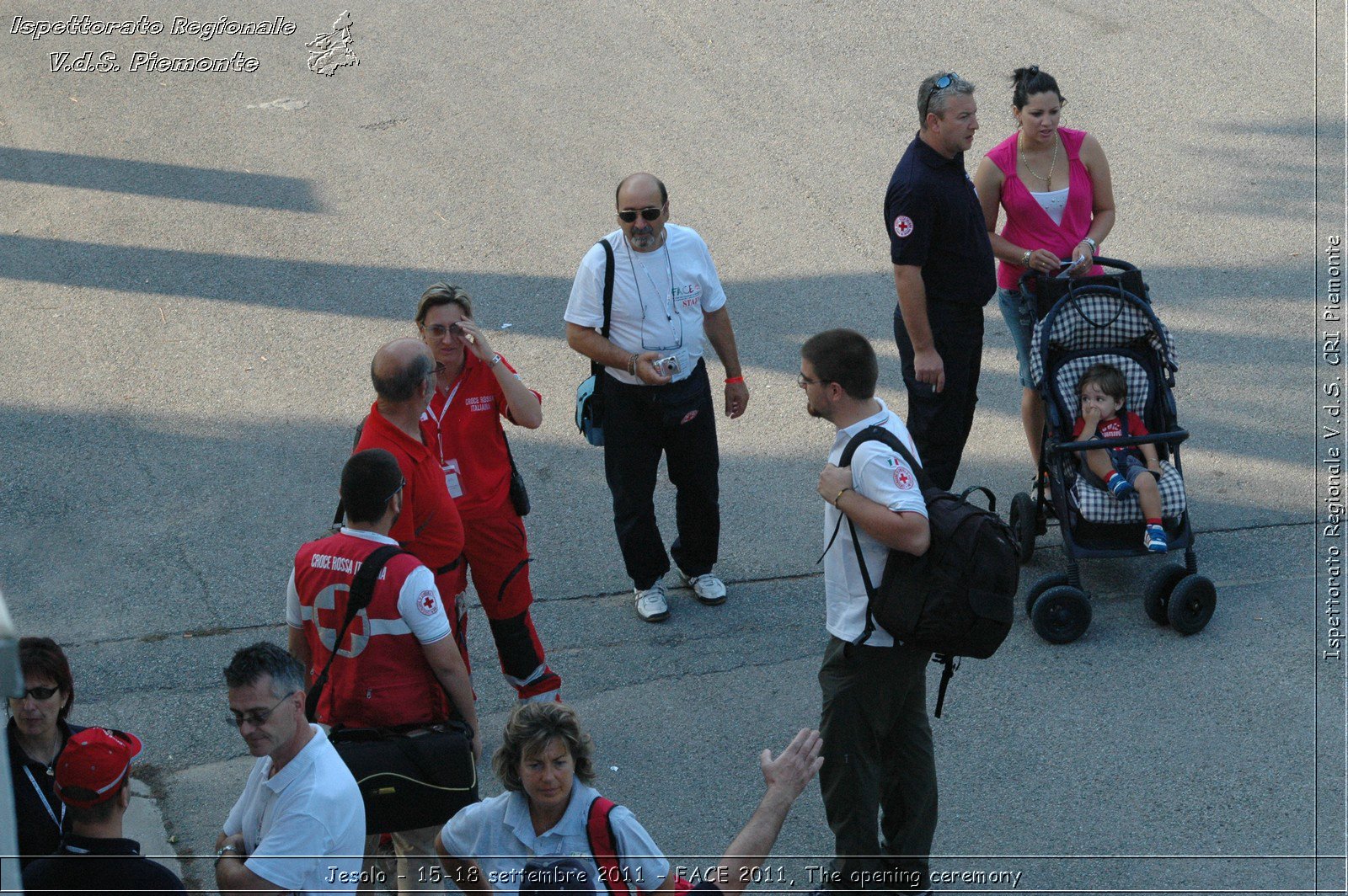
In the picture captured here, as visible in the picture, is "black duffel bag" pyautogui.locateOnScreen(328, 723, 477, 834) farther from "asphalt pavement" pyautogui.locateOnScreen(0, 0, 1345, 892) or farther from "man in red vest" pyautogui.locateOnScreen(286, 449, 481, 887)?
"asphalt pavement" pyautogui.locateOnScreen(0, 0, 1345, 892)

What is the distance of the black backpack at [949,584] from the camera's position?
382 centimetres

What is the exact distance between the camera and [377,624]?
379 cm

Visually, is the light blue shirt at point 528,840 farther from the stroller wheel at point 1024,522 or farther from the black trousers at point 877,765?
the stroller wheel at point 1024,522

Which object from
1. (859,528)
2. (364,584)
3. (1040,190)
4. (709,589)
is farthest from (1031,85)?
(364,584)

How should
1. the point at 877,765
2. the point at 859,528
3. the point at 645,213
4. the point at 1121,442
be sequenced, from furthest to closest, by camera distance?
1. the point at 1121,442
2. the point at 645,213
3. the point at 877,765
4. the point at 859,528

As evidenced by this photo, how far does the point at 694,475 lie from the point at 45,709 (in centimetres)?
304

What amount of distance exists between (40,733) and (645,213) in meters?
3.09

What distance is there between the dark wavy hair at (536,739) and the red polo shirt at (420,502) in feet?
3.91

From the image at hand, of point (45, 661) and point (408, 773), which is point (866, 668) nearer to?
point (408, 773)

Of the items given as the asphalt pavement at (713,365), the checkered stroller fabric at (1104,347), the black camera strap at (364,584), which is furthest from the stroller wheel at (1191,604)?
the black camera strap at (364,584)

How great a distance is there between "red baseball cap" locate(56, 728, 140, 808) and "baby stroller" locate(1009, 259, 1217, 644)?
12.5ft

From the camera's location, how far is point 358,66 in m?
11.4

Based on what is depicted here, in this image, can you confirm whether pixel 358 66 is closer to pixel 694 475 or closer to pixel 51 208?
pixel 51 208

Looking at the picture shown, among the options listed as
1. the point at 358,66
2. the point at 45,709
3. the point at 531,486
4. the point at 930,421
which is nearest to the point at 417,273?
the point at 531,486
